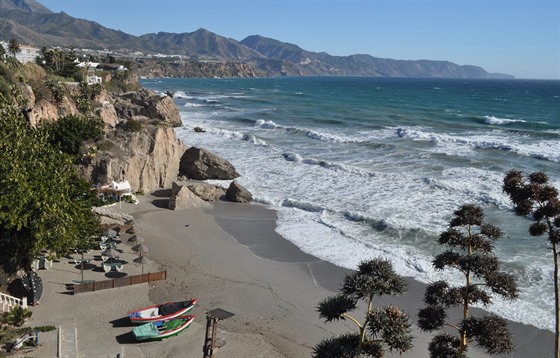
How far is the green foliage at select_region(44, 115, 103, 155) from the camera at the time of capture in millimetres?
29250

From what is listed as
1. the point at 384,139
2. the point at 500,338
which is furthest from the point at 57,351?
the point at 384,139

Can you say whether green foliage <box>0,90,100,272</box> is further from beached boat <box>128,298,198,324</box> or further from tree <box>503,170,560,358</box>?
tree <box>503,170,560,358</box>

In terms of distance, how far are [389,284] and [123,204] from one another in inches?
911

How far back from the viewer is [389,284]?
9273 millimetres

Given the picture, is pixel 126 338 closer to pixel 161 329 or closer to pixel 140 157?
pixel 161 329

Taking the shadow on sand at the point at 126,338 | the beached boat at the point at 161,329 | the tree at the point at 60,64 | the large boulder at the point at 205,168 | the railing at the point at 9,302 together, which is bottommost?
the shadow on sand at the point at 126,338

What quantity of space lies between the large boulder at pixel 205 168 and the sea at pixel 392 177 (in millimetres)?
1435

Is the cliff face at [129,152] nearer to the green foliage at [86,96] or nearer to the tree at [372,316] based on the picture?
the green foliage at [86,96]

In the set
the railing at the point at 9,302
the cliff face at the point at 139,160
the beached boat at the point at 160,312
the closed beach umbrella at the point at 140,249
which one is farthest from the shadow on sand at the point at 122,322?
the cliff face at the point at 139,160

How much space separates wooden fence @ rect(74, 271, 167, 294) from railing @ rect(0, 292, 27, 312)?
198cm

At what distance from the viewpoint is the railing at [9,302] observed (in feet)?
55.0

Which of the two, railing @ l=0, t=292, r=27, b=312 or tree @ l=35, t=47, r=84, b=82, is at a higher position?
tree @ l=35, t=47, r=84, b=82

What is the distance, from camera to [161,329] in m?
16.5

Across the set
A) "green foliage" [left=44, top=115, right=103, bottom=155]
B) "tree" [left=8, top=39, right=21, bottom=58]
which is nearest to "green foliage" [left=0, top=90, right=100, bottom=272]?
"green foliage" [left=44, top=115, right=103, bottom=155]
